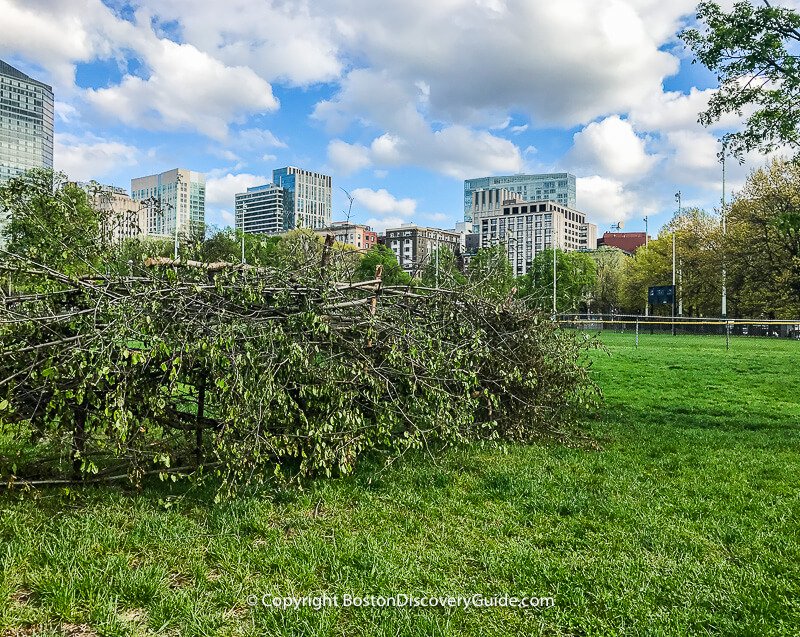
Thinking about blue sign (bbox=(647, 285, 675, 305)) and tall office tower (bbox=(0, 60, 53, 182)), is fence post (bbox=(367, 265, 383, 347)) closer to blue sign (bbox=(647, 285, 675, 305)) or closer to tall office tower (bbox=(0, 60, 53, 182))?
blue sign (bbox=(647, 285, 675, 305))

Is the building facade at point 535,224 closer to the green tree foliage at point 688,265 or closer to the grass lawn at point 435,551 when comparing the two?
the green tree foliage at point 688,265

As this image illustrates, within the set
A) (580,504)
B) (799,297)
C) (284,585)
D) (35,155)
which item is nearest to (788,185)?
(799,297)

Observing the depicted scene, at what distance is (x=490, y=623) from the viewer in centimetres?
274

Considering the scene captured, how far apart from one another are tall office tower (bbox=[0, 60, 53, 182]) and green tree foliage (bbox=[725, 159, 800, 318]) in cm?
5911

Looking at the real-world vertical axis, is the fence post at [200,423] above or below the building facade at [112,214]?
below

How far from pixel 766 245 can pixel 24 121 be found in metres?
64.8

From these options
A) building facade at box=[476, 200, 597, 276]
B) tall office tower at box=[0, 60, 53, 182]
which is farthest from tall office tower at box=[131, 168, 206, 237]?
building facade at box=[476, 200, 597, 276]

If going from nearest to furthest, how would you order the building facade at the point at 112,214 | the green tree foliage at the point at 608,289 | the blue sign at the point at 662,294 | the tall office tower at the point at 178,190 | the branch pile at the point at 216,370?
the branch pile at the point at 216,370
the building facade at the point at 112,214
the blue sign at the point at 662,294
the tall office tower at the point at 178,190
the green tree foliage at the point at 608,289

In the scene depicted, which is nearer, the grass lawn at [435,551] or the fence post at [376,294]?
the grass lawn at [435,551]

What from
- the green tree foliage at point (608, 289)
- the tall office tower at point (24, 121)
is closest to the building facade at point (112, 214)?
the green tree foliage at point (608, 289)

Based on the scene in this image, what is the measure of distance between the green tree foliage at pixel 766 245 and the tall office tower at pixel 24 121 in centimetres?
5911

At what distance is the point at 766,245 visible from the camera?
32.3 metres

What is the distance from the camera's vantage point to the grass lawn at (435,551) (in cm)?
274

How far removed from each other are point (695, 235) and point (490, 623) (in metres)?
45.4
